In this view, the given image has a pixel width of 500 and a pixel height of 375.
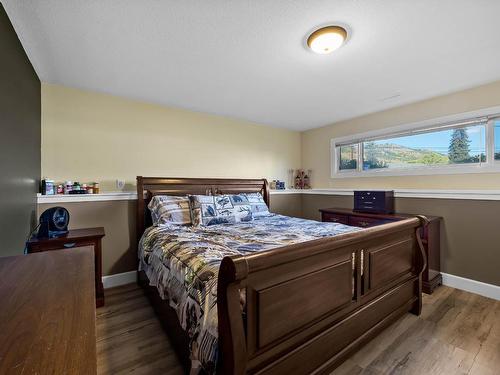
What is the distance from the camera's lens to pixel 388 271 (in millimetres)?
1889

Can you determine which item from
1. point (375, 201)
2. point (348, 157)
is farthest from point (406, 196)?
point (348, 157)

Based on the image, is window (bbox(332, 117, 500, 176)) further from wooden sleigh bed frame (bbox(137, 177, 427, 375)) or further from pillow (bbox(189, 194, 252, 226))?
Result: pillow (bbox(189, 194, 252, 226))

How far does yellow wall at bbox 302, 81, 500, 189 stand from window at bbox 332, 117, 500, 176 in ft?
0.36

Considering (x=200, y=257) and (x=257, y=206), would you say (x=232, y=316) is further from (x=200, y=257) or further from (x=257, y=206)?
(x=257, y=206)

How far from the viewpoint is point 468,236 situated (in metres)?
2.64

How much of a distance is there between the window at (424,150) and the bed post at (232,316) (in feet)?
9.98

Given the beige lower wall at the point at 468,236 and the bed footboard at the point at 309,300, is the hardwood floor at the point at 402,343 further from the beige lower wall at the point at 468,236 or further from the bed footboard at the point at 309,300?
the beige lower wall at the point at 468,236

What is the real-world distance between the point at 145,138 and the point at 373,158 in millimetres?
3241

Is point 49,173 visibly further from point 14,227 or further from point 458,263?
point 458,263

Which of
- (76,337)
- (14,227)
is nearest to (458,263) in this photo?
(76,337)

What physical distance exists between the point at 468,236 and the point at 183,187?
3343 mm

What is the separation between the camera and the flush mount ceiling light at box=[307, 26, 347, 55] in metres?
1.66

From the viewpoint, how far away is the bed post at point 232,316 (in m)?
1.05

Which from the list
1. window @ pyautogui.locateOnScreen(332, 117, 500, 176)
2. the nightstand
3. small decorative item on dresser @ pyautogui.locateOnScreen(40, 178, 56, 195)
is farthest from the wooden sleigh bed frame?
small decorative item on dresser @ pyautogui.locateOnScreen(40, 178, 56, 195)
